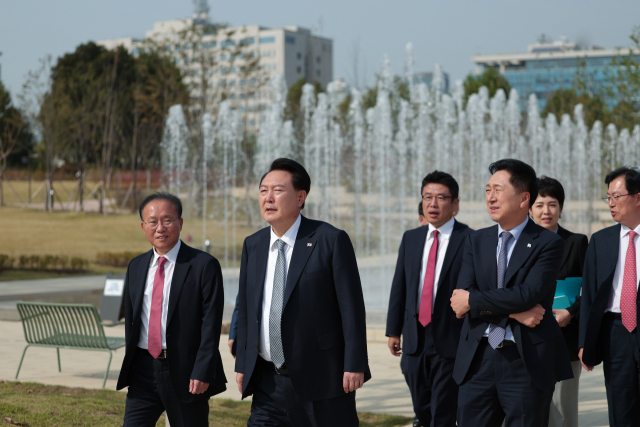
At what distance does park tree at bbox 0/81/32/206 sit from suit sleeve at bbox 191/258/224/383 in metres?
28.3

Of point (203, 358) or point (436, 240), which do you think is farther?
point (436, 240)

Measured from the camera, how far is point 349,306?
337 centimetres

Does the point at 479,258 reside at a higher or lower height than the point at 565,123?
lower

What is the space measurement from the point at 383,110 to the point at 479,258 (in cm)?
1860

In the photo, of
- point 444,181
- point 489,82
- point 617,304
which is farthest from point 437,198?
point 489,82

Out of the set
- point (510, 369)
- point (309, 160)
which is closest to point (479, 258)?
point (510, 369)

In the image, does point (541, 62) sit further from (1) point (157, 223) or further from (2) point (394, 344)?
(1) point (157, 223)

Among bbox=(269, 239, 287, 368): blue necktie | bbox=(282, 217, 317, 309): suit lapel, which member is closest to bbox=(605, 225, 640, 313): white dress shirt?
bbox=(282, 217, 317, 309): suit lapel

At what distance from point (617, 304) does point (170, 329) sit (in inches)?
99.5

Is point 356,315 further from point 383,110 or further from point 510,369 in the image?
point 383,110

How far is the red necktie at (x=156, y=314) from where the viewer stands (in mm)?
3744

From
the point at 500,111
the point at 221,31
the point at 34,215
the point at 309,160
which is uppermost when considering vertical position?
the point at 221,31

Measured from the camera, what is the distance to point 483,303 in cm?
342

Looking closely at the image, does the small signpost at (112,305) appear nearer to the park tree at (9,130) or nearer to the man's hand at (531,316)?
the man's hand at (531,316)
